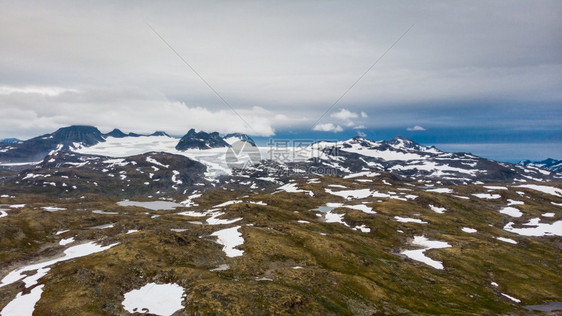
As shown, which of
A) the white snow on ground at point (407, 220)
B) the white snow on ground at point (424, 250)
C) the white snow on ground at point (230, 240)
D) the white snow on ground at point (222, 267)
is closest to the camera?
the white snow on ground at point (222, 267)

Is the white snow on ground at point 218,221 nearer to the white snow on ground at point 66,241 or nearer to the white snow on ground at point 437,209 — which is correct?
the white snow on ground at point 66,241

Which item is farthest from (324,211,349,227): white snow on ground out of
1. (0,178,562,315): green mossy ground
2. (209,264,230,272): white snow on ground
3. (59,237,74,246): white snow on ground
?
(59,237,74,246): white snow on ground

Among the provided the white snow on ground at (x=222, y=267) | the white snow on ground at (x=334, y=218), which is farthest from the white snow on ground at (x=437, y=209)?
the white snow on ground at (x=222, y=267)

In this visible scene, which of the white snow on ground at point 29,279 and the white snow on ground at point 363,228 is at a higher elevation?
the white snow on ground at point 29,279

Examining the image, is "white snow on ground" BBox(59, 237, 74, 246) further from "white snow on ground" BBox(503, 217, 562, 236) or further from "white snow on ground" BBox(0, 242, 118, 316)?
"white snow on ground" BBox(503, 217, 562, 236)

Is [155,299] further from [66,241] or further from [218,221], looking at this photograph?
[218,221]

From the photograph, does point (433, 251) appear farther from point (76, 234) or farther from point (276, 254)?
point (76, 234)

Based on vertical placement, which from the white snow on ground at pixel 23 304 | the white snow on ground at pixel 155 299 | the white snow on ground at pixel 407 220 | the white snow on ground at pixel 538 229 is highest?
the white snow on ground at pixel 23 304
